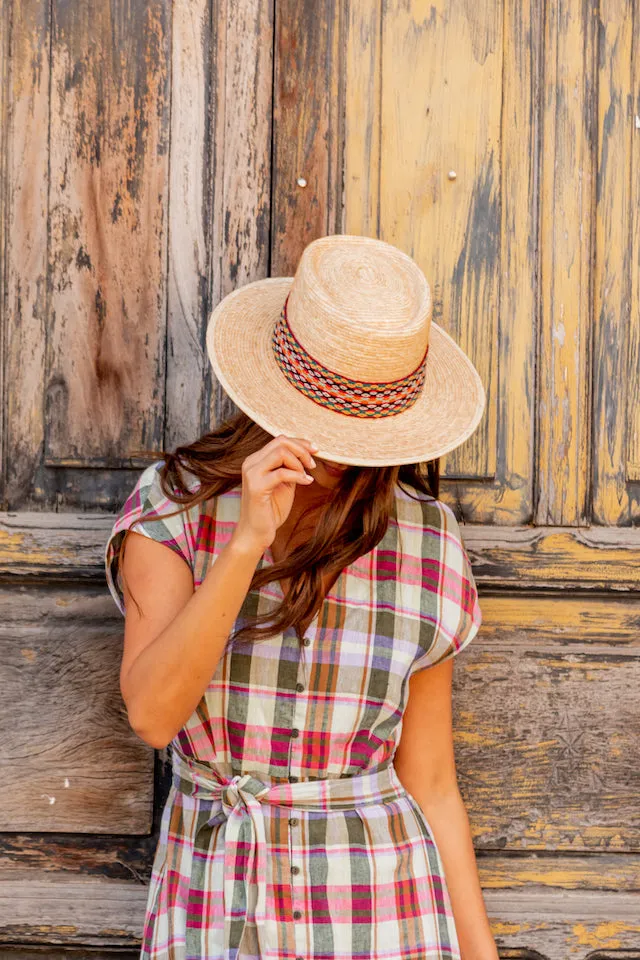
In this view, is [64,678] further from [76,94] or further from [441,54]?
[441,54]

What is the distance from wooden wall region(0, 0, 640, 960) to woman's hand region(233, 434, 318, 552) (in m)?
0.73

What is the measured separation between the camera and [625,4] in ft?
6.46

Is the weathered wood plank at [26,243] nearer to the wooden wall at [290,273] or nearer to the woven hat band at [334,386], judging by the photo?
the wooden wall at [290,273]

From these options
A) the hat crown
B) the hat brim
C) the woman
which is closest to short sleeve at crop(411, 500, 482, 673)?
the woman

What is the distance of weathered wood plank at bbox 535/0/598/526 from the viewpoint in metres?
1.95

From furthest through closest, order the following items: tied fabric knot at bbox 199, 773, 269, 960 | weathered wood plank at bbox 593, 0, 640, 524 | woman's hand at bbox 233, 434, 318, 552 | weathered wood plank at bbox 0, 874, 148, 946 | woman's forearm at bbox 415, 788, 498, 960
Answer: weathered wood plank at bbox 593, 0, 640, 524 < weathered wood plank at bbox 0, 874, 148, 946 < woman's forearm at bbox 415, 788, 498, 960 < tied fabric knot at bbox 199, 773, 269, 960 < woman's hand at bbox 233, 434, 318, 552

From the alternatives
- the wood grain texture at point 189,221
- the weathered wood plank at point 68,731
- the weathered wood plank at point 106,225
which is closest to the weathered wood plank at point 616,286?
the wood grain texture at point 189,221

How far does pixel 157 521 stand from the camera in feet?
4.53

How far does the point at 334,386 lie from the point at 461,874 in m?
0.87

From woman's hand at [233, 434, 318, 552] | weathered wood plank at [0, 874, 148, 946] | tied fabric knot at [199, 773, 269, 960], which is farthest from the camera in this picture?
weathered wood plank at [0, 874, 148, 946]

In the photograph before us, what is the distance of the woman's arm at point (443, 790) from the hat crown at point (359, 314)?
0.58 m

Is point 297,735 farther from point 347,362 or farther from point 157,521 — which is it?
point 347,362

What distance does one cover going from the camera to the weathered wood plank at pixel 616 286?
6.45 ft

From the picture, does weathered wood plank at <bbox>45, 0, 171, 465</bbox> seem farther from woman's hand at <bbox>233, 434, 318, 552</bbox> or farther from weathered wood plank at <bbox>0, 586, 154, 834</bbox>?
woman's hand at <bbox>233, 434, 318, 552</bbox>
